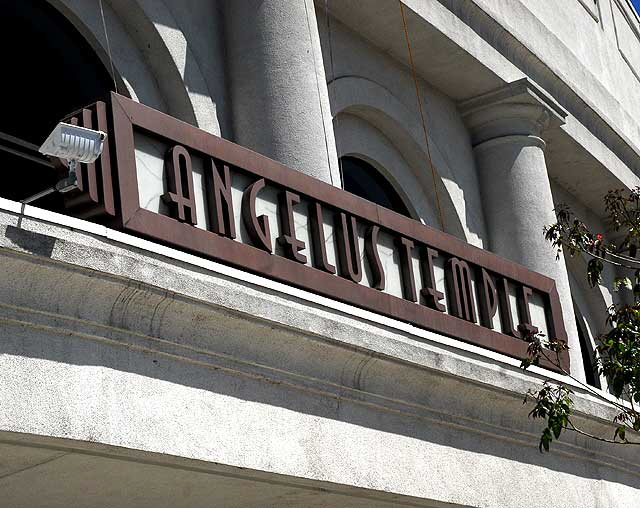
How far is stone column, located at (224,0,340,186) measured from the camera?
13.1 metres

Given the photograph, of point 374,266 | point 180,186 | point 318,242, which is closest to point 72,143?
point 180,186

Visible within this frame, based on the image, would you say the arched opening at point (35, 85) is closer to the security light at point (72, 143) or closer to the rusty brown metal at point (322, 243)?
the rusty brown metal at point (322, 243)

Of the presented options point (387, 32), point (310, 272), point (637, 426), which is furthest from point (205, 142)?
point (387, 32)

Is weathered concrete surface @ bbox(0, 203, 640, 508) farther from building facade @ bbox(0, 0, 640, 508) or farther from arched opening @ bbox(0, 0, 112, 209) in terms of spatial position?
arched opening @ bbox(0, 0, 112, 209)

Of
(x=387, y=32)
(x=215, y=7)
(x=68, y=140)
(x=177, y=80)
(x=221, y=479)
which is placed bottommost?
(x=221, y=479)

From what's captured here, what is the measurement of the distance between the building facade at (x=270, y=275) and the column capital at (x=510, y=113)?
0.12 m

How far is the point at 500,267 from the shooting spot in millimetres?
14148

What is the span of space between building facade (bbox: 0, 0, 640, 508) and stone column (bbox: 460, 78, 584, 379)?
5 centimetres

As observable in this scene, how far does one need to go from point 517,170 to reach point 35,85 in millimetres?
8671

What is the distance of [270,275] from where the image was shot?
34.1 ft

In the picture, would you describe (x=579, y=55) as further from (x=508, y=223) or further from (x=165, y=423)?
(x=165, y=423)

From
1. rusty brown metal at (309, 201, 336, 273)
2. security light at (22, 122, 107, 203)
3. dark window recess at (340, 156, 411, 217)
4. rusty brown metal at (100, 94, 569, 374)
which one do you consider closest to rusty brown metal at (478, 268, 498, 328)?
rusty brown metal at (100, 94, 569, 374)

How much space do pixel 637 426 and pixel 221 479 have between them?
3.62 meters

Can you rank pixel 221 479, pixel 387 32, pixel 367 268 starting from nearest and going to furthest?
1. pixel 221 479
2. pixel 367 268
3. pixel 387 32
